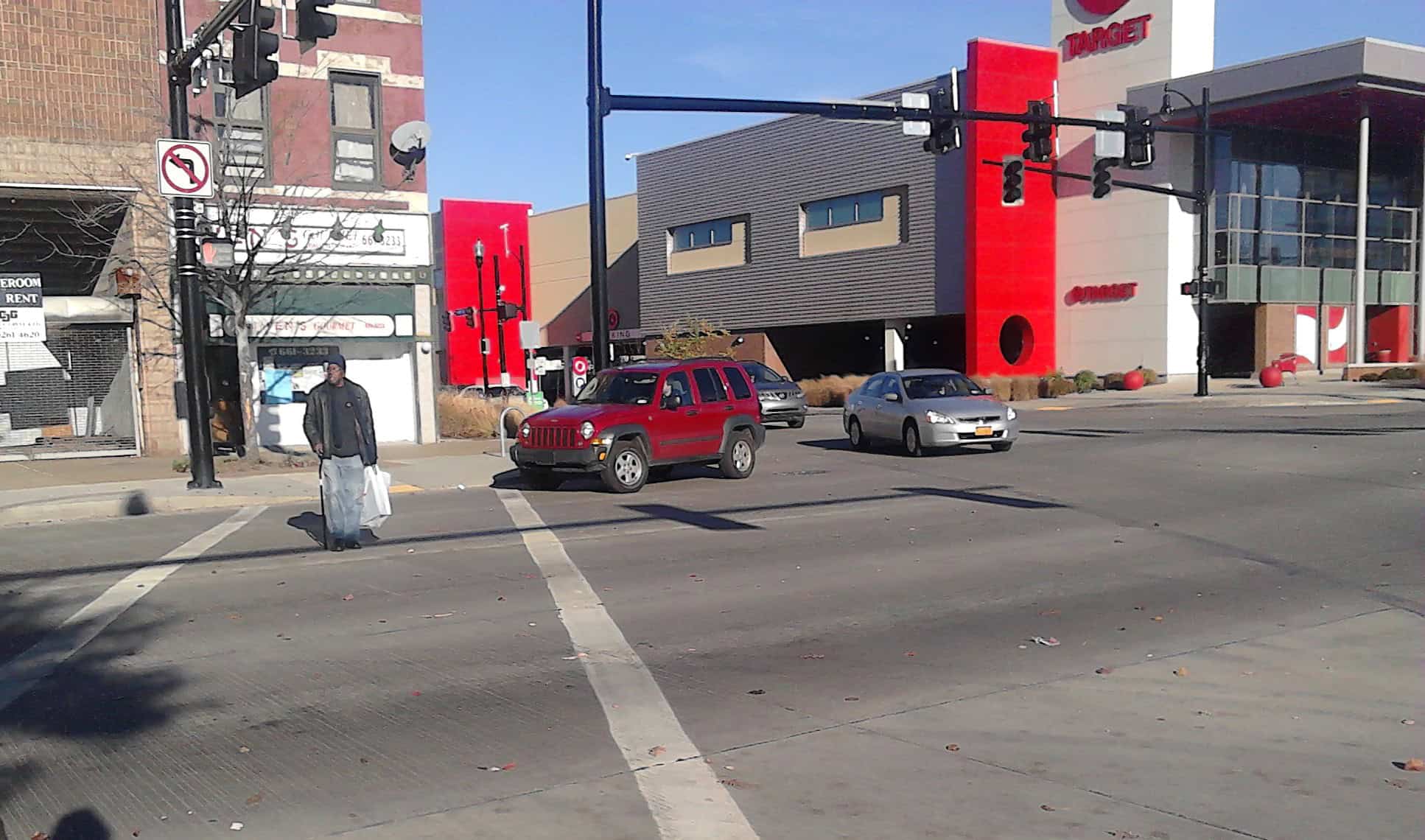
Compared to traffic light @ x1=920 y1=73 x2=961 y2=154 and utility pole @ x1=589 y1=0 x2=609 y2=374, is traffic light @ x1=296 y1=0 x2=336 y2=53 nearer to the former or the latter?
utility pole @ x1=589 y1=0 x2=609 y2=374

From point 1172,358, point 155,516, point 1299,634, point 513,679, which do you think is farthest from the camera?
point 1172,358

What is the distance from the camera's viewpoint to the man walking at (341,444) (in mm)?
11406

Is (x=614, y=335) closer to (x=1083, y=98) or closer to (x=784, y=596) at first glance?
(x=1083, y=98)

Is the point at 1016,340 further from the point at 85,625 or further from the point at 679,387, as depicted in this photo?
the point at 85,625

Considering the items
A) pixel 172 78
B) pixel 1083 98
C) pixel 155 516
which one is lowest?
pixel 155 516

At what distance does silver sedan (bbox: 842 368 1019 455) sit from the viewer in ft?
65.9

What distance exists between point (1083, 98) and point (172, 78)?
3632 centimetres

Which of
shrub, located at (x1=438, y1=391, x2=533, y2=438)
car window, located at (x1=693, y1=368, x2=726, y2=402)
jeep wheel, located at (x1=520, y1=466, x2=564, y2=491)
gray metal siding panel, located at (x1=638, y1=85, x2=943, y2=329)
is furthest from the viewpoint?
gray metal siding panel, located at (x1=638, y1=85, x2=943, y2=329)

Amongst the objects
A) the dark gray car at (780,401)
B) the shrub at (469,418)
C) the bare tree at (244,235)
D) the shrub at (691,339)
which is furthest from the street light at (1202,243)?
the bare tree at (244,235)

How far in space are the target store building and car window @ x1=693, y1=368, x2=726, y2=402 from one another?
27.0 meters

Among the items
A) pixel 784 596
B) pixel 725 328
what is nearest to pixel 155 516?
pixel 784 596

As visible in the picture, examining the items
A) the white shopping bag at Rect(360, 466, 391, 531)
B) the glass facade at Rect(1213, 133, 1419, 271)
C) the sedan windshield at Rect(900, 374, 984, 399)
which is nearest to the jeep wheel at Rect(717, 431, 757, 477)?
the sedan windshield at Rect(900, 374, 984, 399)

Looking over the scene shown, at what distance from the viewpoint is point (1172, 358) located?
42.3 meters

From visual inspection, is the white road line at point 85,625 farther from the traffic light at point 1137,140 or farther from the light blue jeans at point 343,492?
the traffic light at point 1137,140
